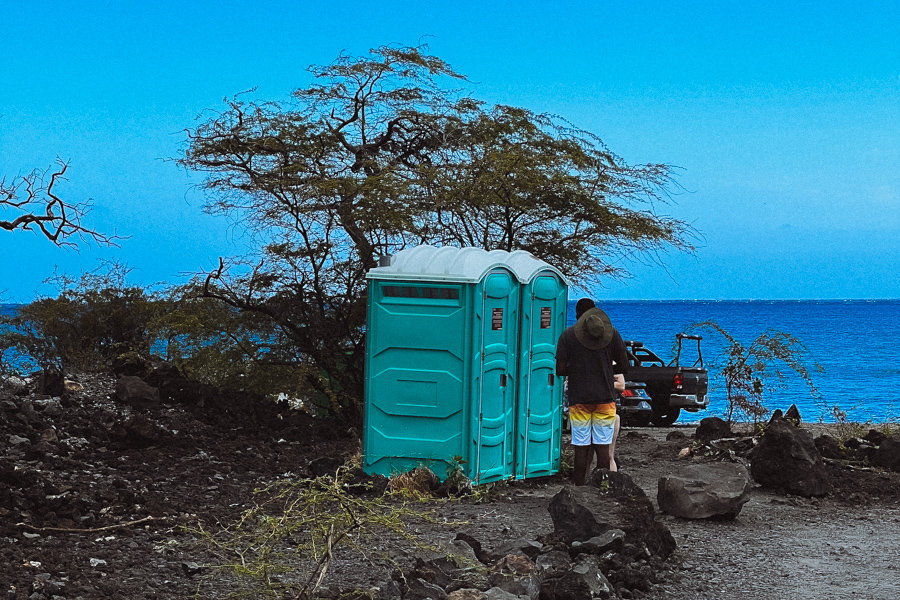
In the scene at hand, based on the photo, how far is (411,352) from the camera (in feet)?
29.3

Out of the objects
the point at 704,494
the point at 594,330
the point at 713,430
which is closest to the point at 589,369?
the point at 594,330

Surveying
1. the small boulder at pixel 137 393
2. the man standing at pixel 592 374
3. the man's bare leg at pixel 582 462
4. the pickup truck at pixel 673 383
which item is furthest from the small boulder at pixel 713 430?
the small boulder at pixel 137 393

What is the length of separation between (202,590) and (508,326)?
431 cm

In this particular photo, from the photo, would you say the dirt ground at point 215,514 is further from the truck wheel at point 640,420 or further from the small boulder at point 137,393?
the truck wheel at point 640,420

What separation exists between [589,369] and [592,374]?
5 centimetres

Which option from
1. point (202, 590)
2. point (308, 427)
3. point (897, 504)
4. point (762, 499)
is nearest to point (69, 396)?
point (308, 427)

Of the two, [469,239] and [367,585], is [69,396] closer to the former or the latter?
[469,239]

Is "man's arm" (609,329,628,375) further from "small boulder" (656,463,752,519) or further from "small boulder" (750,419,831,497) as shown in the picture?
"small boulder" (750,419,831,497)

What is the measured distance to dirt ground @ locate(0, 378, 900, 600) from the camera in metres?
5.98

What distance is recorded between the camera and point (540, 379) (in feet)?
32.0

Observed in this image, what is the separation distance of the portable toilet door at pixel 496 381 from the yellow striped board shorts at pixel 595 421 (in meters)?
0.75

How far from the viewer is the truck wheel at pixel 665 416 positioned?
57.6ft

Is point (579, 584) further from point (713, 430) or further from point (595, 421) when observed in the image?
point (713, 430)

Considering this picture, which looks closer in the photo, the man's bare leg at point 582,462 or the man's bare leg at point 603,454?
the man's bare leg at point 603,454
